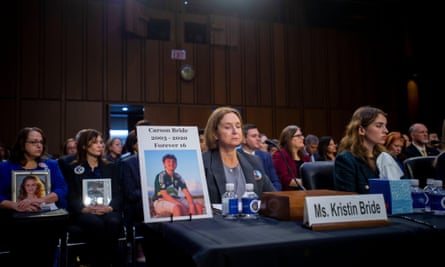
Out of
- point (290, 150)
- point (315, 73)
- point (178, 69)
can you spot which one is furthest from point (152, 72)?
point (290, 150)

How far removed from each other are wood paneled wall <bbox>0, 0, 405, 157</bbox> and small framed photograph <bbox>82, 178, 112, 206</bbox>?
16.0ft

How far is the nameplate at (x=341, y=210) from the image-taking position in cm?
127

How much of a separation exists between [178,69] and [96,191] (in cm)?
571

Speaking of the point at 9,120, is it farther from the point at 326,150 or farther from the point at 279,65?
the point at 279,65

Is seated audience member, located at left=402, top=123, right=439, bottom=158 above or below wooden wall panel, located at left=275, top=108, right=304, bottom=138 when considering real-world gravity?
below

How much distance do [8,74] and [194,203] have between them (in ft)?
24.0

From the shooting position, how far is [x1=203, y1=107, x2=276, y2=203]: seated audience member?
82.4 inches

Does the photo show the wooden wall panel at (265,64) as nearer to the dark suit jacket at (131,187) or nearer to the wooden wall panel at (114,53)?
the wooden wall panel at (114,53)

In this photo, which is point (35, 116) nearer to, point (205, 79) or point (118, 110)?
point (118, 110)

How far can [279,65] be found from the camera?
9.43 m

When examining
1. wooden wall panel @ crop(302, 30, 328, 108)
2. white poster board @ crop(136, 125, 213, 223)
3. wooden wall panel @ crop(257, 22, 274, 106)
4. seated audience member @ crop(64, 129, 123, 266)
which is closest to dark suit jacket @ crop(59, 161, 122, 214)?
seated audience member @ crop(64, 129, 123, 266)

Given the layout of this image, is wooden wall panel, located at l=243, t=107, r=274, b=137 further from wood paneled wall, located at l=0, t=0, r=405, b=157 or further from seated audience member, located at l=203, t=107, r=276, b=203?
seated audience member, located at l=203, t=107, r=276, b=203

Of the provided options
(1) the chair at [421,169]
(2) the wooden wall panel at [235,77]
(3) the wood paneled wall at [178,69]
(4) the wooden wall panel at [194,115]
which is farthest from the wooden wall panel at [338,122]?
(1) the chair at [421,169]

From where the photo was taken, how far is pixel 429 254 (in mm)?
1265
